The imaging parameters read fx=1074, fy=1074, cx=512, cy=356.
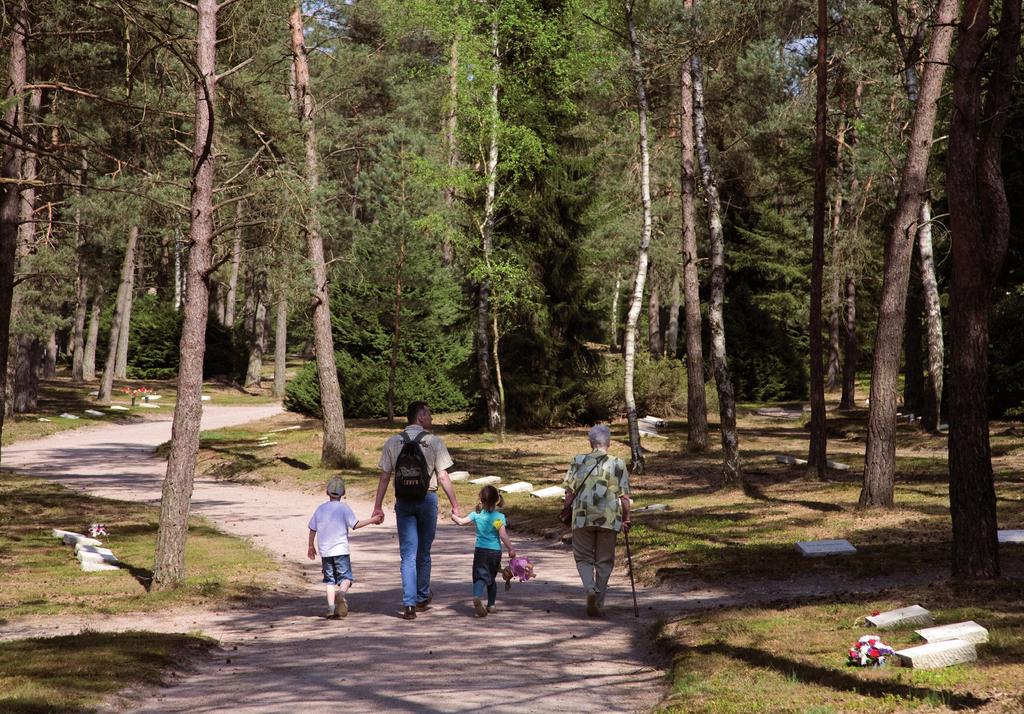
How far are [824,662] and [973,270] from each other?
444 centimetres

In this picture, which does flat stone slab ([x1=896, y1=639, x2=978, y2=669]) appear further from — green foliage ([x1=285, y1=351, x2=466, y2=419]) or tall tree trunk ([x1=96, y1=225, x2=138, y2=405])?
tall tree trunk ([x1=96, y1=225, x2=138, y2=405])

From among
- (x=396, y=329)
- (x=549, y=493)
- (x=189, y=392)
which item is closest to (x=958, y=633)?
(x=189, y=392)

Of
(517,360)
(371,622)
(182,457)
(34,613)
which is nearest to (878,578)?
(371,622)

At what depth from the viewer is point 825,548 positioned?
44.1 ft

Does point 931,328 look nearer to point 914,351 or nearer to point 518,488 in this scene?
point 914,351

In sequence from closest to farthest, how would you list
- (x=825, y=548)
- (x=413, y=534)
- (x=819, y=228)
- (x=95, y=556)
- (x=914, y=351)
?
(x=413, y=534) < (x=825, y=548) < (x=95, y=556) < (x=819, y=228) < (x=914, y=351)

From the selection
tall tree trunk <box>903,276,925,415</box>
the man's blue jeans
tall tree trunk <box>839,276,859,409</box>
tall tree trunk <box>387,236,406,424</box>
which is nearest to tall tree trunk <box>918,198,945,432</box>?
tall tree trunk <box>903,276,925,415</box>

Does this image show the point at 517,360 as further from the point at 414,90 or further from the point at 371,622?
the point at 371,622

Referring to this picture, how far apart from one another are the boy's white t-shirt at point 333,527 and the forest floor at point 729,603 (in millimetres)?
772

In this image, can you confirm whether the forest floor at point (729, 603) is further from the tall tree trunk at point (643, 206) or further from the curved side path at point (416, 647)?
the tall tree trunk at point (643, 206)

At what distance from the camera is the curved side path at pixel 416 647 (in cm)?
777

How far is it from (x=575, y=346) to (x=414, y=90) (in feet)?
62.7

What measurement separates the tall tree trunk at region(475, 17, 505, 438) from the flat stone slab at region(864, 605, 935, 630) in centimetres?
2280

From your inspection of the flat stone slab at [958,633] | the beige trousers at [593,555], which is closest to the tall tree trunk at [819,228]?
the beige trousers at [593,555]
